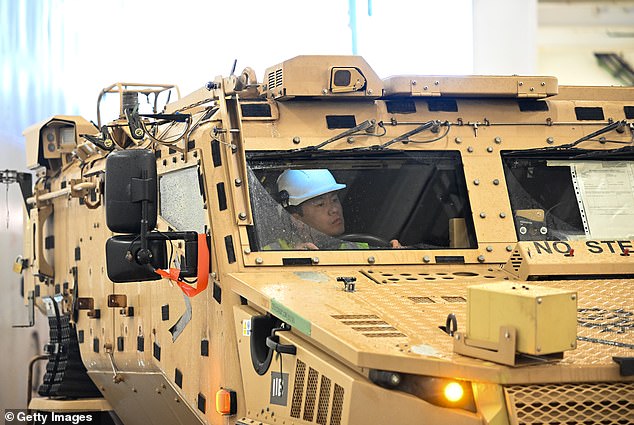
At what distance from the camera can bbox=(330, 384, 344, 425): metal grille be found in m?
4.50

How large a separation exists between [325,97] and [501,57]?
597 cm

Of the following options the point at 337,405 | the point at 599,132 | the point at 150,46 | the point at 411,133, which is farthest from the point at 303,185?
the point at 150,46

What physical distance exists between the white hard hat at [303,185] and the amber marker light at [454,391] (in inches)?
82.6

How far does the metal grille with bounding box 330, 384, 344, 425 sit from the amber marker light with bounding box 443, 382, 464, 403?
1.53 feet

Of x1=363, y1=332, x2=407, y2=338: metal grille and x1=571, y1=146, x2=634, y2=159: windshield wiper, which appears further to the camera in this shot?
x1=571, y1=146, x2=634, y2=159: windshield wiper

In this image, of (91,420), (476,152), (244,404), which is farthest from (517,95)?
(91,420)

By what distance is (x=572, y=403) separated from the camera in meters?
4.15

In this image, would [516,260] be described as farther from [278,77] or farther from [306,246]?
[278,77]

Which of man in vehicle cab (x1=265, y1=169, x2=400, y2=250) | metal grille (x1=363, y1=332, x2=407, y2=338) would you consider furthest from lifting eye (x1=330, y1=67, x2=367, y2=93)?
metal grille (x1=363, y1=332, x2=407, y2=338)

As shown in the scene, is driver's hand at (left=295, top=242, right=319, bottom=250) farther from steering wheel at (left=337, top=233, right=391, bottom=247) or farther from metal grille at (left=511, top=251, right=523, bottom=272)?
metal grille at (left=511, top=251, right=523, bottom=272)

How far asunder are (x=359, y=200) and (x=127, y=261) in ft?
3.89

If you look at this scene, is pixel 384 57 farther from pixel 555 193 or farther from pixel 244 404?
pixel 244 404

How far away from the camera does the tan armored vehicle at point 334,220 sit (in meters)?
5.08

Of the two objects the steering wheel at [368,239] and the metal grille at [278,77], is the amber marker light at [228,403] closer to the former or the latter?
the steering wheel at [368,239]
